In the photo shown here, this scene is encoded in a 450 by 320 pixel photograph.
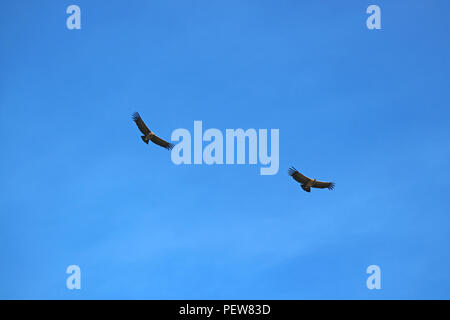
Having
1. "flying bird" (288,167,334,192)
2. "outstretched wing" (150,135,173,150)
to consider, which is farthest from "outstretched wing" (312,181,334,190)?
"outstretched wing" (150,135,173,150)

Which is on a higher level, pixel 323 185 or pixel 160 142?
pixel 160 142

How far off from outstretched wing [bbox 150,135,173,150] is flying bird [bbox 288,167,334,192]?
3.03 meters

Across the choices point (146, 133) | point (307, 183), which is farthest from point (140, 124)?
point (307, 183)

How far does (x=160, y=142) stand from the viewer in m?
21.3

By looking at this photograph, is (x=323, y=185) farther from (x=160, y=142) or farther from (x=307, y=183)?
(x=160, y=142)

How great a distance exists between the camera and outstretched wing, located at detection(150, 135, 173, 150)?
2111 centimetres

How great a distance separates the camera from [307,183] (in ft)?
70.1

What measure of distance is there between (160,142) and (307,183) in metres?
3.76

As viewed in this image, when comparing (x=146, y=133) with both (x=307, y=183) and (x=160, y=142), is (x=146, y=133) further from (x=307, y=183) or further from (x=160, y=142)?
(x=307, y=183)

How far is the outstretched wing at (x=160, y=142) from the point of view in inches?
831
